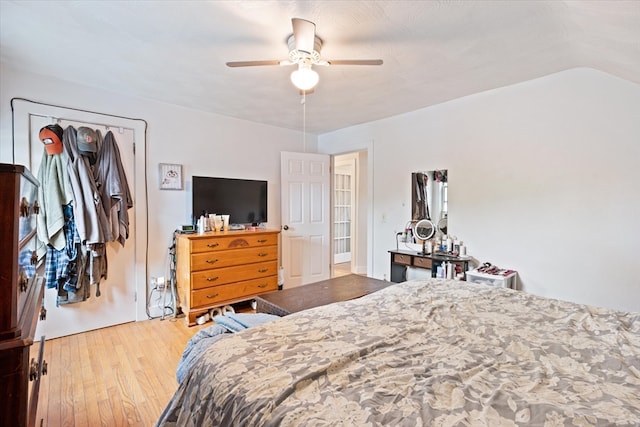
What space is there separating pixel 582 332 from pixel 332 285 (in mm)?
1588

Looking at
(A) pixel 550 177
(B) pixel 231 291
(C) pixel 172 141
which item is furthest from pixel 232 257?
(A) pixel 550 177

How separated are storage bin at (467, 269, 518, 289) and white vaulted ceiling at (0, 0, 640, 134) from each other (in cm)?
177

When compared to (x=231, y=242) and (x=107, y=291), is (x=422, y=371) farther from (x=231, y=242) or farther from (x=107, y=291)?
(x=107, y=291)

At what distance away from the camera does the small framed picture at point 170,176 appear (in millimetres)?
3430

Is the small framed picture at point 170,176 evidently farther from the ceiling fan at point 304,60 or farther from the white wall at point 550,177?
the white wall at point 550,177

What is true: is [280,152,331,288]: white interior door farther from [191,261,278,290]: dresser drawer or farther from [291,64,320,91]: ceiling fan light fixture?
[291,64,320,91]: ceiling fan light fixture

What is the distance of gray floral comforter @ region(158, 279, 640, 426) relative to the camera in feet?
2.55

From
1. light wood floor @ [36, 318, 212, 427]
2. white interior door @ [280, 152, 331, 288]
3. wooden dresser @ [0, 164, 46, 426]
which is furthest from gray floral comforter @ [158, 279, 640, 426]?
white interior door @ [280, 152, 331, 288]

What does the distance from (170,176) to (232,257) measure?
1.18m

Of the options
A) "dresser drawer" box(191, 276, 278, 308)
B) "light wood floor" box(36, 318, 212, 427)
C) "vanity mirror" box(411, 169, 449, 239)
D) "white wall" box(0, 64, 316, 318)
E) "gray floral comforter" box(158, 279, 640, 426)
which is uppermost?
"white wall" box(0, 64, 316, 318)

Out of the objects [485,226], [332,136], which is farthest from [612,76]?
[332,136]

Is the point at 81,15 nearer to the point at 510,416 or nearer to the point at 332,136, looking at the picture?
the point at 510,416

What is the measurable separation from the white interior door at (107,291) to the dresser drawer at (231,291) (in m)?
0.77

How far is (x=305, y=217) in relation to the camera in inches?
177
